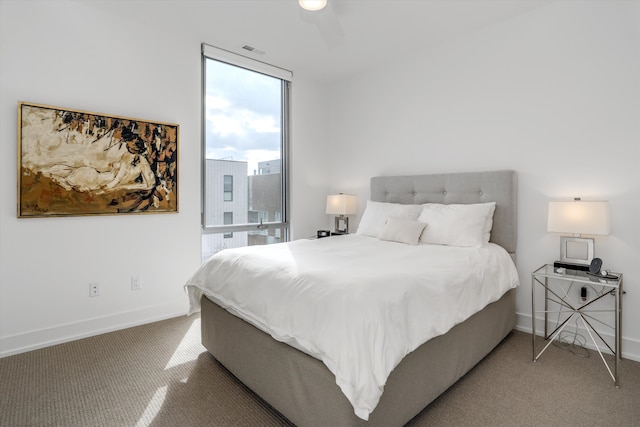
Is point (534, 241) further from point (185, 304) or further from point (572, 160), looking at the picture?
point (185, 304)

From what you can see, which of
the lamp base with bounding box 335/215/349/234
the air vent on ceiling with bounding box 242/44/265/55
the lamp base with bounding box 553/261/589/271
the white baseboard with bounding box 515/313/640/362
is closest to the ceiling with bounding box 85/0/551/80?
the air vent on ceiling with bounding box 242/44/265/55

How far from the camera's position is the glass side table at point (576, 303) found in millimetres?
2242

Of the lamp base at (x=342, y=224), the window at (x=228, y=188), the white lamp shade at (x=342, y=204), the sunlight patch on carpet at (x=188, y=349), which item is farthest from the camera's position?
the lamp base at (x=342, y=224)

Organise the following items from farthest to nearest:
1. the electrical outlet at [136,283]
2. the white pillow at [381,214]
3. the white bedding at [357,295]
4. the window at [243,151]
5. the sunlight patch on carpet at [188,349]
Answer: the window at [243,151]
the white pillow at [381,214]
the electrical outlet at [136,283]
the sunlight patch on carpet at [188,349]
the white bedding at [357,295]

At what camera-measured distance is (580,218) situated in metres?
2.31

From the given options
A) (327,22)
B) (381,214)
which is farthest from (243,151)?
(381,214)

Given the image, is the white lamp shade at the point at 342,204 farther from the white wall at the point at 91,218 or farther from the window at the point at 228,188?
the white wall at the point at 91,218

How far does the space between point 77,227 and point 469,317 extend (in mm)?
3075

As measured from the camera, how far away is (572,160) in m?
2.61

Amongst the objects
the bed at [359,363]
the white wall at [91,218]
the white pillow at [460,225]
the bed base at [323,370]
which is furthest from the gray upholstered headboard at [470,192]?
the white wall at [91,218]

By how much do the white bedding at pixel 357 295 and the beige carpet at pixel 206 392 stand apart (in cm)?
48

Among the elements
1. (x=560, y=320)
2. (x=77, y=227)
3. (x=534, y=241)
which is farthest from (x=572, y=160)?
(x=77, y=227)

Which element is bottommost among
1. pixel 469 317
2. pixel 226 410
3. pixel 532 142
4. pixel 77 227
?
pixel 226 410

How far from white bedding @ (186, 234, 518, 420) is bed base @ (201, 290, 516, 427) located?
10 cm
